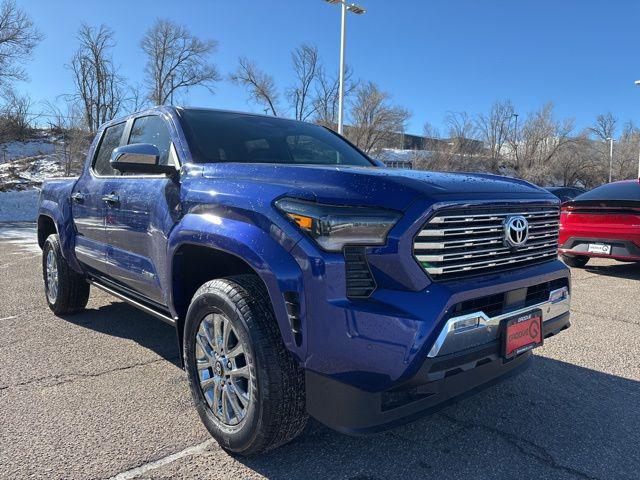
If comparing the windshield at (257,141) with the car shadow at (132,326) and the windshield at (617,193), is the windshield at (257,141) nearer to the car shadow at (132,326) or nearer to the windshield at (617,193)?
the car shadow at (132,326)

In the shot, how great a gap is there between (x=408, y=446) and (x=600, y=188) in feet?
23.0

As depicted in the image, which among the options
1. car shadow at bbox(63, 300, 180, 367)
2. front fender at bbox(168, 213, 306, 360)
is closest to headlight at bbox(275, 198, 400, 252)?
front fender at bbox(168, 213, 306, 360)

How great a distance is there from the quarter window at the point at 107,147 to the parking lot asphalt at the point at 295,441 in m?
1.46

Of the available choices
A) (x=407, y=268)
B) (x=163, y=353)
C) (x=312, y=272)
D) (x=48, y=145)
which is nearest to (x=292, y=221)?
(x=312, y=272)

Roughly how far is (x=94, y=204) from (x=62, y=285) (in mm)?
1247

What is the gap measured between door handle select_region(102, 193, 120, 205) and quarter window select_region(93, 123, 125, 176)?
42cm

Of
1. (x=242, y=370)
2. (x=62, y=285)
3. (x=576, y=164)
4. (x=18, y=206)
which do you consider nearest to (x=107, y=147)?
(x=62, y=285)

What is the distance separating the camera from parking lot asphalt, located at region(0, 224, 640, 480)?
245 centimetres

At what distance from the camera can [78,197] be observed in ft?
14.6

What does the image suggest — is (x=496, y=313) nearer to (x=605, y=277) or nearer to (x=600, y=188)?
(x=605, y=277)

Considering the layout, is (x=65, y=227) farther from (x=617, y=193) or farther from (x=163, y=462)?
(x=617, y=193)

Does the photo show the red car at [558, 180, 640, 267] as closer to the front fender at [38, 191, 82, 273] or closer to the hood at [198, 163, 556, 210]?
the hood at [198, 163, 556, 210]

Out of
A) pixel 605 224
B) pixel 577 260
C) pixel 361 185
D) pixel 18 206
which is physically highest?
pixel 361 185

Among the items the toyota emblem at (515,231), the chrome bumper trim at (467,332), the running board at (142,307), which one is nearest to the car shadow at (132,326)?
the running board at (142,307)
